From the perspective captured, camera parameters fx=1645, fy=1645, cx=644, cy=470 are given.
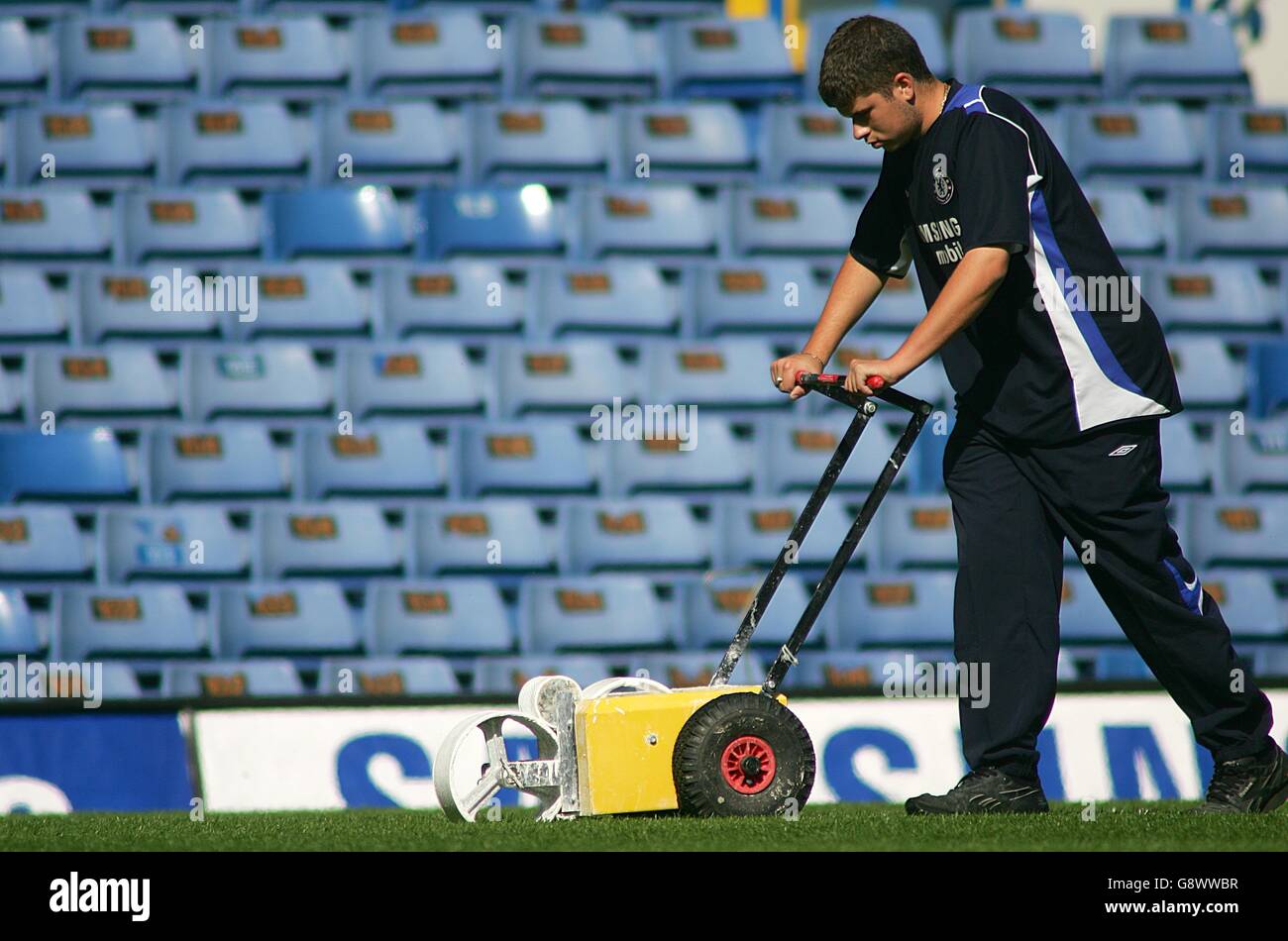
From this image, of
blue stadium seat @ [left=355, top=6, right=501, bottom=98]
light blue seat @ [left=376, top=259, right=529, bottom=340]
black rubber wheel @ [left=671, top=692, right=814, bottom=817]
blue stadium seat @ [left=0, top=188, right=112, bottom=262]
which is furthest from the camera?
blue stadium seat @ [left=355, top=6, right=501, bottom=98]

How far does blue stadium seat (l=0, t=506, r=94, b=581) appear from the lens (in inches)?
296

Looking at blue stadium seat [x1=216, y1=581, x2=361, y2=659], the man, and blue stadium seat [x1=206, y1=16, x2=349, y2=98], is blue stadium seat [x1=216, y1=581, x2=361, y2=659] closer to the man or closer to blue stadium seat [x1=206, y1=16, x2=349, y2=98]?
Result: blue stadium seat [x1=206, y1=16, x2=349, y2=98]

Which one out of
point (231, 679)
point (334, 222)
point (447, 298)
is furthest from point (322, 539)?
point (334, 222)

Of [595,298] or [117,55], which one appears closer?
[595,298]

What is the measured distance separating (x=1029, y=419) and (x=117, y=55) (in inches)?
266

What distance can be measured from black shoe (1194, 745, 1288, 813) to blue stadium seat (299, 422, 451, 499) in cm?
476

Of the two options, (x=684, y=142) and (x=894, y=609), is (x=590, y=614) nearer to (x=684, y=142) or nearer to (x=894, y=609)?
(x=894, y=609)

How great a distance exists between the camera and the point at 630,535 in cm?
757

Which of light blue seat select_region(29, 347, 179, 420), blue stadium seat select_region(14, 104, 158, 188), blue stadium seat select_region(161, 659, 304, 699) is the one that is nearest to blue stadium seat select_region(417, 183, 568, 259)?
light blue seat select_region(29, 347, 179, 420)

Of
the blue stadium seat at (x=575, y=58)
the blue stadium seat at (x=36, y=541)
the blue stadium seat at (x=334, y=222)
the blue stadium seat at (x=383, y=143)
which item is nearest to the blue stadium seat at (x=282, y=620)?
the blue stadium seat at (x=36, y=541)

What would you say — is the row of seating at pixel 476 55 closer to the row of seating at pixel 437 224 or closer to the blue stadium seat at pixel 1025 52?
the blue stadium seat at pixel 1025 52

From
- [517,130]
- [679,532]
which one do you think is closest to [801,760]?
[679,532]
